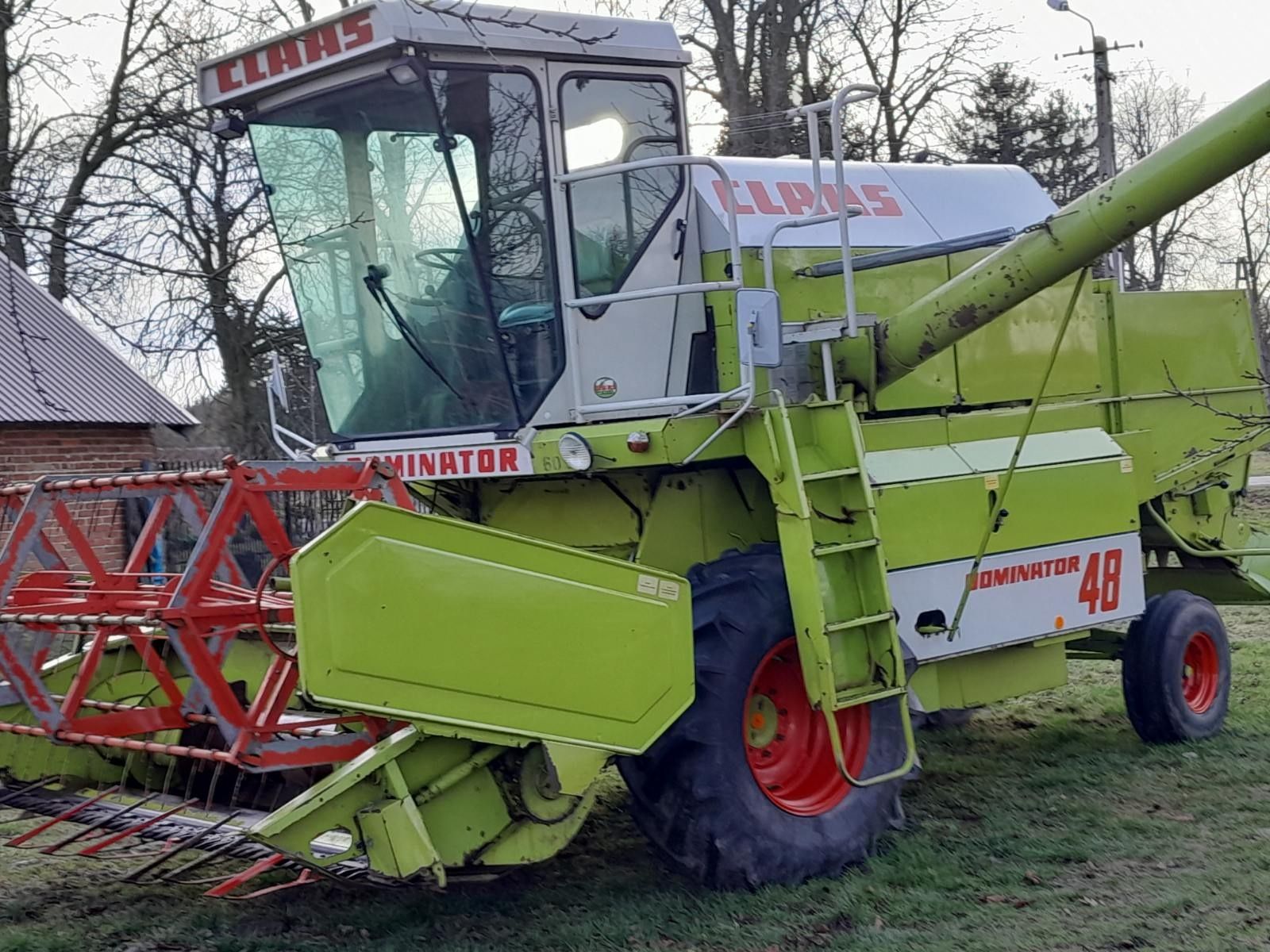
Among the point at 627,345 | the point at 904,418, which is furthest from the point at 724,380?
the point at 904,418

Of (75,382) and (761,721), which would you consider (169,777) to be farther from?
(75,382)

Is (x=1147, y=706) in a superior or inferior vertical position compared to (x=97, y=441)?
inferior

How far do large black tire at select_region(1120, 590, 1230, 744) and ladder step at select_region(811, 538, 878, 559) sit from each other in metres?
2.37

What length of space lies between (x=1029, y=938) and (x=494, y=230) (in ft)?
10.1

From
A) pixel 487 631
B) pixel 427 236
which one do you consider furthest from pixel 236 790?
pixel 427 236

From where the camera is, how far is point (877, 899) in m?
4.81

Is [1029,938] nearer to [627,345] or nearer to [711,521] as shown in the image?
[711,521]

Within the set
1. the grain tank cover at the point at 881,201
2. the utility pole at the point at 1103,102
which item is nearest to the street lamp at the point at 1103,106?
the utility pole at the point at 1103,102

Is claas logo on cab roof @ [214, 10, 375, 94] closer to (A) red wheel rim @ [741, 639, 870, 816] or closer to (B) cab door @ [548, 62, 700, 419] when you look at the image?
(B) cab door @ [548, 62, 700, 419]

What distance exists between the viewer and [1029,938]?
4.37 m

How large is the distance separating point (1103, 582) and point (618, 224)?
288 cm

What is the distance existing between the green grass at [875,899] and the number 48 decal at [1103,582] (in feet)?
2.69

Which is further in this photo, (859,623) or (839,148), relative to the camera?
(839,148)

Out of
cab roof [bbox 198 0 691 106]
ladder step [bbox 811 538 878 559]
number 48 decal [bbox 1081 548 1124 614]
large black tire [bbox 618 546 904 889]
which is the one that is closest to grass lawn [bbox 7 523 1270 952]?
large black tire [bbox 618 546 904 889]
